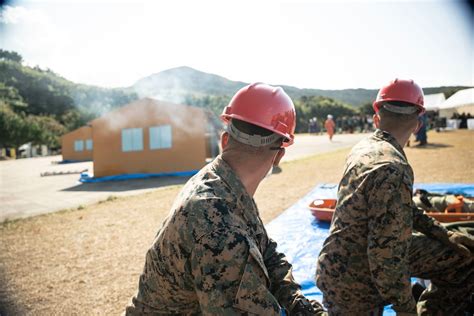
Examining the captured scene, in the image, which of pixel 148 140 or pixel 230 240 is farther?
pixel 148 140

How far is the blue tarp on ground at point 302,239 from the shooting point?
144 inches

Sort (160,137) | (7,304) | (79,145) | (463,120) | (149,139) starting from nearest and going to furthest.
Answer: (7,304), (160,137), (149,139), (463,120), (79,145)

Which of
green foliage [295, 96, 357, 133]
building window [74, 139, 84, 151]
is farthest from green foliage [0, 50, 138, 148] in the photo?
green foliage [295, 96, 357, 133]

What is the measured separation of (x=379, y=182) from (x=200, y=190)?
1220 millimetres

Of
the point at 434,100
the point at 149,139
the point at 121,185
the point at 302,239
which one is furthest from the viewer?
the point at 434,100

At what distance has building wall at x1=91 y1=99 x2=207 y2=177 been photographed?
14758 millimetres

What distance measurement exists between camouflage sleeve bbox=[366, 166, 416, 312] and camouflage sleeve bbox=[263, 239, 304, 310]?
0.55 m

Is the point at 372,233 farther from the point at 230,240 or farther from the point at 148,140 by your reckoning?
the point at 148,140

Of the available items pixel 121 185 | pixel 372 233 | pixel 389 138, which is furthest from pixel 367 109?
pixel 372 233

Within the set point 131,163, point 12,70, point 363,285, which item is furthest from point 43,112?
point 363,285

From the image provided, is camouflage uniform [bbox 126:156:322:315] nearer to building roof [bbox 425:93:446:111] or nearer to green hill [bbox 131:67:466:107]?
building roof [bbox 425:93:446:111]

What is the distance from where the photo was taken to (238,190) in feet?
4.81

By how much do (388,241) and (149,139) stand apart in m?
14.0

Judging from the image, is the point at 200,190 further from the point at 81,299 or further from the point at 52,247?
the point at 52,247
